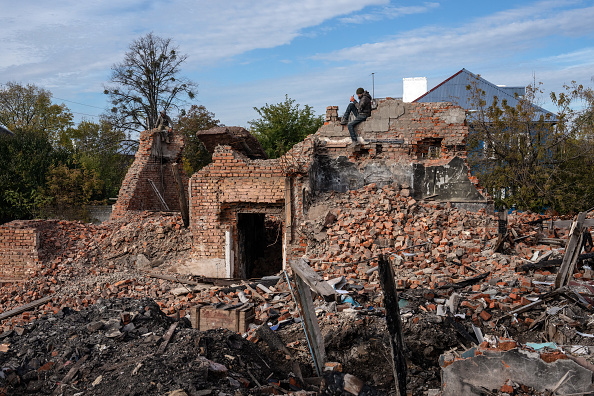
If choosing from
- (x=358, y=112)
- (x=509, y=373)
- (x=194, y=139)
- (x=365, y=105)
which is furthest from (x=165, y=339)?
(x=194, y=139)

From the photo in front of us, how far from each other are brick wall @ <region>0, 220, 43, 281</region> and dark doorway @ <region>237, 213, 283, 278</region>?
5.37m

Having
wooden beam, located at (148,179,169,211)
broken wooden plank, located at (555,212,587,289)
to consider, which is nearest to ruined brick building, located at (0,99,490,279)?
wooden beam, located at (148,179,169,211)

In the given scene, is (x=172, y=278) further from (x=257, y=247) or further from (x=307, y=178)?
(x=257, y=247)

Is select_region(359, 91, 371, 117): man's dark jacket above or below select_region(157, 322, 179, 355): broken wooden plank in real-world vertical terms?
above

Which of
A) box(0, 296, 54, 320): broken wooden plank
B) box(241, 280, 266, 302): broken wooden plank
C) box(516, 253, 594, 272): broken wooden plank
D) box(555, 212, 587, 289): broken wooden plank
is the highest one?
box(555, 212, 587, 289): broken wooden plank

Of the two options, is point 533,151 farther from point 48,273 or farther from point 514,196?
point 48,273

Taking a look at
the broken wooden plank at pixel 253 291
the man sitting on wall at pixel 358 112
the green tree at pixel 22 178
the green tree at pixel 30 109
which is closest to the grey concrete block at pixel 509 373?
the broken wooden plank at pixel 253 291

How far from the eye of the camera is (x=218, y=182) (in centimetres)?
1223

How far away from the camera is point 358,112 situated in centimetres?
1239

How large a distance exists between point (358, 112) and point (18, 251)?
964 cm

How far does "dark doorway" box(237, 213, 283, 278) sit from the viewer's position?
13.3 metres

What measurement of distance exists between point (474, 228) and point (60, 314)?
8.52m

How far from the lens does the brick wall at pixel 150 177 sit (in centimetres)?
1495

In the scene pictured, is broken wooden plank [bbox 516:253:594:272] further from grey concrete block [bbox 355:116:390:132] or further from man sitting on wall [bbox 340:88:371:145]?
man sitting on wall [bbox 340:88:371:145]
